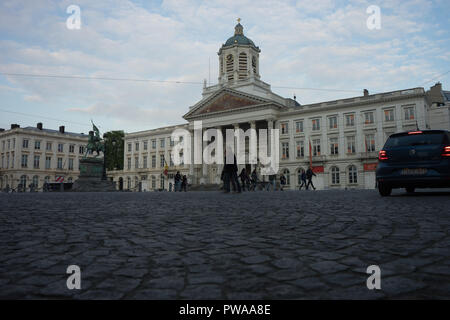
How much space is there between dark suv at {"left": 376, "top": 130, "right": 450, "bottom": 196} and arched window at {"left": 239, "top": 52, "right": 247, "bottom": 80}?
49180mm

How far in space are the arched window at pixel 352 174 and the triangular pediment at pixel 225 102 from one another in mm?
14791

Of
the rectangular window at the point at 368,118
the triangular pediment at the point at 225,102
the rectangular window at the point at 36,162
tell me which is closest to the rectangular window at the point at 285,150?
the triangular pediment at the point at 225,102

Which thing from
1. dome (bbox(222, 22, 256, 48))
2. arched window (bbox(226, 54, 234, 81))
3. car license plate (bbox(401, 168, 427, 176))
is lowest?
car license plate (bbox(401, 168, 427, 176))

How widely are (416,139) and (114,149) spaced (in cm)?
6938

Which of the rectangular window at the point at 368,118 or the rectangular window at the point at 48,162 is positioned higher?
the rectangular window at the point at 368,118

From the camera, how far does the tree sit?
234ft

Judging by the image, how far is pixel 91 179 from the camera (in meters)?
32.5

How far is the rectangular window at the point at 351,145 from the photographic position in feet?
149

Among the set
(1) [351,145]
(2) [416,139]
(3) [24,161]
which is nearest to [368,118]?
(1) [351,145]

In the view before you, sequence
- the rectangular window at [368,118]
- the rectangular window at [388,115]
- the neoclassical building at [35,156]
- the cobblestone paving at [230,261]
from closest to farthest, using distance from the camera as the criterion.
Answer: the cobblestone paving at [230,261] → the rectangular window at [388,115] → the rectangular window at [368,118] → the neoclassical building at [35,156]

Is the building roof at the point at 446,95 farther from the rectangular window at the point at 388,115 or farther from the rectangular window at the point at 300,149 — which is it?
the rectangular window at the point at 300,149

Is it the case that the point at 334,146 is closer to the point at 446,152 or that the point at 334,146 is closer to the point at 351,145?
the point at 351,145

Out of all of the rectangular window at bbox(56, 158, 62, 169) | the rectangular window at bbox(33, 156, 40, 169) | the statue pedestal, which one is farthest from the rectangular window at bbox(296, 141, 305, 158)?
the rectangular window at bbox(33, 156, 40, 169)

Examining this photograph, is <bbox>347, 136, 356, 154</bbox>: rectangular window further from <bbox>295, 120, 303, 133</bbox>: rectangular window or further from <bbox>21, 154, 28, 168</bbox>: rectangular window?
<bbox>21, 154, 28, 168</bbox>: rectangular window
